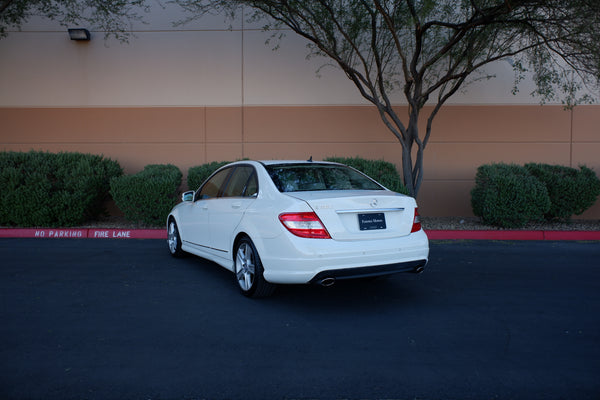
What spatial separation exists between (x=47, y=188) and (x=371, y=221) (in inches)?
321

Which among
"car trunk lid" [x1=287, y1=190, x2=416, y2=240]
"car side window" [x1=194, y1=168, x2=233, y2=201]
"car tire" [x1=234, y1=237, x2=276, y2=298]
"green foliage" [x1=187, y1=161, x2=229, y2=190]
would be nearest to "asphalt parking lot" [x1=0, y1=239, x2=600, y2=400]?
"car tire" [x1=234, y1=237, x2=276, y2=298]

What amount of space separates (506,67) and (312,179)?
914cm

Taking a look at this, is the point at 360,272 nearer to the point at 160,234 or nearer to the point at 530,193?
the point at 160,234

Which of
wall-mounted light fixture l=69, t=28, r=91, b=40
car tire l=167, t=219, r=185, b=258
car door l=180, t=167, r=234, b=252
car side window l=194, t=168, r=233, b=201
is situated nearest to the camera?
car door l=180, t=167, r=234, b=252

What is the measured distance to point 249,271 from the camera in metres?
4.96

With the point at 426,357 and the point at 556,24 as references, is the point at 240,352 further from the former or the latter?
the point at 556,24

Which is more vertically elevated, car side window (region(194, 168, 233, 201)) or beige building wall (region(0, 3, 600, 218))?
beige building wall (region(0, 3, 600, 218))

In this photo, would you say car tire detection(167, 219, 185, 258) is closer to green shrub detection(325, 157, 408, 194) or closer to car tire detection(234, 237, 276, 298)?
car tire detection(234, 237, 276, 298)

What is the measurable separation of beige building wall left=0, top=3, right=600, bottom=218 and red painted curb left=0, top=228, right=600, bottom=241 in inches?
111

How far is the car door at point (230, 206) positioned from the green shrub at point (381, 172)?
457 cm

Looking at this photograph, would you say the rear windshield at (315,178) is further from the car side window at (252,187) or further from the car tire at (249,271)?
the car tire at (249,271)

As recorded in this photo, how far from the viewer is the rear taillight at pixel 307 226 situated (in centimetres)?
433

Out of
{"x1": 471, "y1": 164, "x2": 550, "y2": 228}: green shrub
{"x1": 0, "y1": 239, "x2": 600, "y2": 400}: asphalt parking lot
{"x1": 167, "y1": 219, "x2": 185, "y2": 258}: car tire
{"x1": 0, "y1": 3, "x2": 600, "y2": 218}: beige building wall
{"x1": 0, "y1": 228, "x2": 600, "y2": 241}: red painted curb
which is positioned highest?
{"x1": 0, "y1": 3, "x2": 600, "y2": 218}: beige building wall

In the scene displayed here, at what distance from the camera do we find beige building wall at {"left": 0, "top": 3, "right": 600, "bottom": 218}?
39.7 ft
